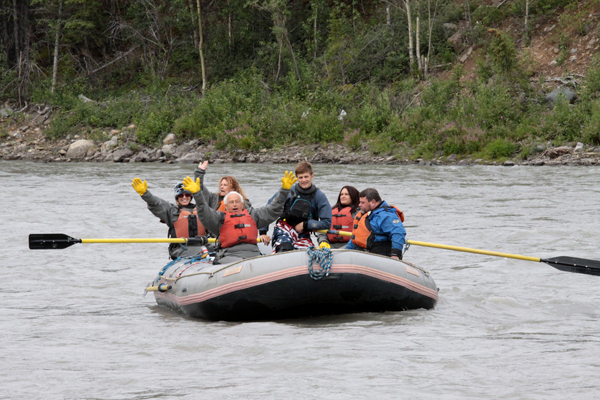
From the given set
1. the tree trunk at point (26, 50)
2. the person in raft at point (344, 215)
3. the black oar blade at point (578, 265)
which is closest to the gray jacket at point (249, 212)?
the person in raft at point (344, 215)

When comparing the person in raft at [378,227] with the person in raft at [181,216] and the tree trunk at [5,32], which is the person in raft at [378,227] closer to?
the person in raft at [181,216]

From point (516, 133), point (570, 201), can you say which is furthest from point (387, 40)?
point (570, 201)

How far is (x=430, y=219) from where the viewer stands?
10.6 meters

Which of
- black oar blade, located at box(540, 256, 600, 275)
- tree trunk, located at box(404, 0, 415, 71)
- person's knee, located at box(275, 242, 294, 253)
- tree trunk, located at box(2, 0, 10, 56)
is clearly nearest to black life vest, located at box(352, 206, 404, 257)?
person's knee, located at box(275, 242, 294, 253)

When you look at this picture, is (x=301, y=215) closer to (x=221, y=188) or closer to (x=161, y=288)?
(x=221, y=188)

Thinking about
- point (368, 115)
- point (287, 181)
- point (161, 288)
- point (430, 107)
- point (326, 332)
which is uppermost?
point (430, 107)

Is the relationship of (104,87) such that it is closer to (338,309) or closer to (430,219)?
(430,219)

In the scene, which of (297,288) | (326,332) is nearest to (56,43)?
(297,288)

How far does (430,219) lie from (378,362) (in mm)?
6531

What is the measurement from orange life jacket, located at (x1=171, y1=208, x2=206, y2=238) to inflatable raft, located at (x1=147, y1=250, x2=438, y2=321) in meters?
0.66

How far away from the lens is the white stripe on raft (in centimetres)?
495

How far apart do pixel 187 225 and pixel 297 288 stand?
156cm

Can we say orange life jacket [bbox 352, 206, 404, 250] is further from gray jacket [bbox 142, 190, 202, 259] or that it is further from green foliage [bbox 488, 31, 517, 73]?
green foliage [bbox 488, 31, 517, 73]

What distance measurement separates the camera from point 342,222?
666 cm
